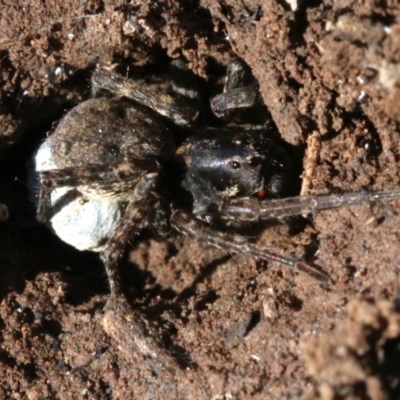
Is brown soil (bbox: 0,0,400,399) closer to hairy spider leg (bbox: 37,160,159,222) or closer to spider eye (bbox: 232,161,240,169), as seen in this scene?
spider eye (bbox: 232,161,240,169)

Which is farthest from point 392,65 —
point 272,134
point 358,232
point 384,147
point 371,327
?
point 272,134

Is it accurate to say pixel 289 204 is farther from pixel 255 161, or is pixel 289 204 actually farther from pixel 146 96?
pixel 146 96

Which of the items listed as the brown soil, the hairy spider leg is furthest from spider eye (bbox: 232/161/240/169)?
the hairy spider leg

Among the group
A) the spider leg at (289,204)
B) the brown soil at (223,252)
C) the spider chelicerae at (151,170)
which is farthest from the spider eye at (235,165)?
the brown soil at (223,252)

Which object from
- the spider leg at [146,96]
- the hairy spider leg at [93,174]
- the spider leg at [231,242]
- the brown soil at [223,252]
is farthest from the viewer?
the spider leg at [146,96]

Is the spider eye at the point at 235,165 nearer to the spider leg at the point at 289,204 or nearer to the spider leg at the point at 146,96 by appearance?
the spider leg at the point at 289,204

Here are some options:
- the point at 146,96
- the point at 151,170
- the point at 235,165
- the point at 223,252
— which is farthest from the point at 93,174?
the point at 223,252
